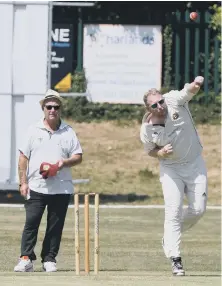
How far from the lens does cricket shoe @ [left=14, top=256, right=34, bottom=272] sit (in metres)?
11.8

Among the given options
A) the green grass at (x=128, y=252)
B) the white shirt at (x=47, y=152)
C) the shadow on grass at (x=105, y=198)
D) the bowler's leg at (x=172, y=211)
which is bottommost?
the shadow on grass at (x=105, y=198)

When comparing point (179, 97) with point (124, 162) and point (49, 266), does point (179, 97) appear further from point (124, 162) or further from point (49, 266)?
point (124, 162)

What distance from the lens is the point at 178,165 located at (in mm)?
11695

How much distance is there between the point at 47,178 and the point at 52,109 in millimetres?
657

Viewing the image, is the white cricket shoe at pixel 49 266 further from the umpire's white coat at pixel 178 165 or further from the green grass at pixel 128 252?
the umpire's white coat at pixel 178 165

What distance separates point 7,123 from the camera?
18672 millimetres

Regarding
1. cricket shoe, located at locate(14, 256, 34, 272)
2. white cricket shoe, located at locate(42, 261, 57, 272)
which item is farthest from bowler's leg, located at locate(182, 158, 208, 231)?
cricket shoe, located at locate(14, 256, 34, 272)

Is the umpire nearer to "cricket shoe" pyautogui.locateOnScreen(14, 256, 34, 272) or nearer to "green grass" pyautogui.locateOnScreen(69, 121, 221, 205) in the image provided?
"cricket shoe" pyautogui.locateOnScreen(14, 256, 34, 272)

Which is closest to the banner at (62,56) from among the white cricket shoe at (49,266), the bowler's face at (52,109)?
the bowler's face at (52,109)

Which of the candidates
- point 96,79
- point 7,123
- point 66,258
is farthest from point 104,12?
point 66,258

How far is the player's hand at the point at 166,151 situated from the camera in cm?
1146

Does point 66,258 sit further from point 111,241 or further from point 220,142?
point 220,142

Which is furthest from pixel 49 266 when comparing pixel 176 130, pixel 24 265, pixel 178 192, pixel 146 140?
pixel 176 130

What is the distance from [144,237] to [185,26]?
11.1 metres
